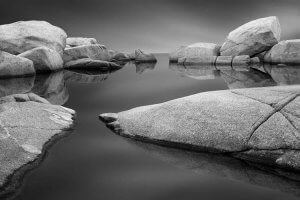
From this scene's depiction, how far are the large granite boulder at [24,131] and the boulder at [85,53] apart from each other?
1808 centimetres

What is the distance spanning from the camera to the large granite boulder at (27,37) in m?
23.8

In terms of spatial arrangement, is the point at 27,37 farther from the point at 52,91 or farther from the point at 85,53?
the point at 52,91

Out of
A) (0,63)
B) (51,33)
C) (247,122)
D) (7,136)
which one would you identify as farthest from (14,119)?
(51,33)

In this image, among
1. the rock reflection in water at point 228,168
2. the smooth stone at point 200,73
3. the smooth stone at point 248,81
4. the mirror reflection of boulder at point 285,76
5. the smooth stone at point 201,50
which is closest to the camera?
the rock reflection in water at point 228,168

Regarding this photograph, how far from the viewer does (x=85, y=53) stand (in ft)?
89.7

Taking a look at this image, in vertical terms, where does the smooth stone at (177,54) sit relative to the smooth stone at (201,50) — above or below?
below

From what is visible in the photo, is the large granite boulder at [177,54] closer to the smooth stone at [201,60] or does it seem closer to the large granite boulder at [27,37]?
the smooth stone at [201,60]

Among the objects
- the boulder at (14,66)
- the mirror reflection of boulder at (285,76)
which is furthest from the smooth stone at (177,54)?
the boulder at (14,66)

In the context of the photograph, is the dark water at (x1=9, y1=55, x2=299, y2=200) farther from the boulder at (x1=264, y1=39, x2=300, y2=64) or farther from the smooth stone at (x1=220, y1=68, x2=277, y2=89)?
the boulder at (x1=264, y1=39, x2=300, y2=64)

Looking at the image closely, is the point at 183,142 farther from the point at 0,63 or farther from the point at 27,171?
the point at 0,63

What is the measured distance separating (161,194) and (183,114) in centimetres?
Result: 236

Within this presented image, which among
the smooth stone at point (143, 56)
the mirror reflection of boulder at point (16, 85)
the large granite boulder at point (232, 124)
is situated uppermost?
the large granite boulder at point (232, 124)

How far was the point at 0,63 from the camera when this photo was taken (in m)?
16.9

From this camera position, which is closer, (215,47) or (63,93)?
(63,93)
